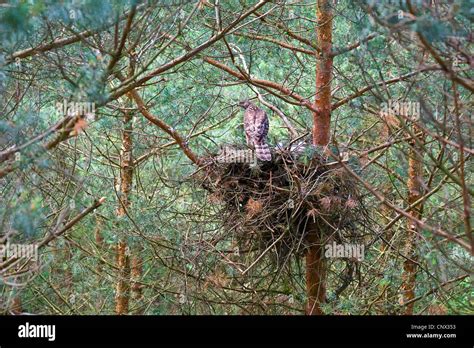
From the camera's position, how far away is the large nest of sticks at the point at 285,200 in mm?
7520

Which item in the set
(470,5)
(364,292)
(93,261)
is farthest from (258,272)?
(470,5)

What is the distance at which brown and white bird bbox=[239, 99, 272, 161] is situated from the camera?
775 centimetres

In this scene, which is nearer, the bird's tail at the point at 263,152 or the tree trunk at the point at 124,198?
the bird's tail at the point at 263,152
